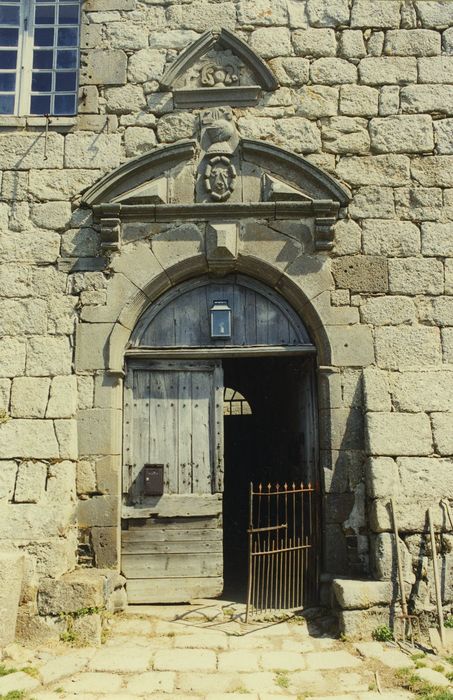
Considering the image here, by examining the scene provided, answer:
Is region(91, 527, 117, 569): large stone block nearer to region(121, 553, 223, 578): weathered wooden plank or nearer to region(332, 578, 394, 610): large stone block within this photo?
region(121, 553, 223, 578): weathered wooden plank

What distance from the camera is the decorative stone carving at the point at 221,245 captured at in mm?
5371

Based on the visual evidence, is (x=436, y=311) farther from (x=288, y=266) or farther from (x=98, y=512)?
(x=98, y=512)

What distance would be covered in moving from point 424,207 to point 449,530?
273cm

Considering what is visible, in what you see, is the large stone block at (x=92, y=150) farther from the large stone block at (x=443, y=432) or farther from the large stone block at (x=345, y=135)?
the large stone block at (x=443, y=432)

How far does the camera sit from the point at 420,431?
491 cm

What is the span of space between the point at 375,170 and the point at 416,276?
3.37 ft

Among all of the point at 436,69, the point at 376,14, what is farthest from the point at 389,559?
the point at 376,14

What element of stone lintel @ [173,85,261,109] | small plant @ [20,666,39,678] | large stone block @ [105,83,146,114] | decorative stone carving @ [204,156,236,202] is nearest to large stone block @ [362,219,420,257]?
decorative stone carving @ [204,156,236,202]

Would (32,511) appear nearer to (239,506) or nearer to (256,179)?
(256,179)

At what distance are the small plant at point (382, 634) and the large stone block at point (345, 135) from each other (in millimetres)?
3924

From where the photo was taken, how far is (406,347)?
5.24m

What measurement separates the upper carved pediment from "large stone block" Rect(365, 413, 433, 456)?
3095 millimetres

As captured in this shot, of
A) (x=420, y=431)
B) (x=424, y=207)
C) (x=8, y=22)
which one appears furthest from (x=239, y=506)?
(x=8, y=22)

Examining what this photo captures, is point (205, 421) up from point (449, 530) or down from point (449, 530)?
up
